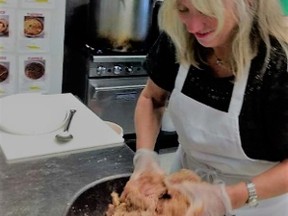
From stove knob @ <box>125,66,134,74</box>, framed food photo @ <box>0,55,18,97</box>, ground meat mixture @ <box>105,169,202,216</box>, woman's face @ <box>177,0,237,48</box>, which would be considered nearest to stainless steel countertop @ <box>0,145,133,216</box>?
ground meat mixture @ <box>105,169,202,216</box>

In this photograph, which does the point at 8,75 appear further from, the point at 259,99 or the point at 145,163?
the point at 259,99

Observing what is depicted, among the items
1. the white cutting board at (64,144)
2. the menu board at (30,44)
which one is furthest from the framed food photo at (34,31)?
the white cutting board at (64,144)

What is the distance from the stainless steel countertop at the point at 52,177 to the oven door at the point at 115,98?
1.24 metres

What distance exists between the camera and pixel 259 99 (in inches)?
39.8

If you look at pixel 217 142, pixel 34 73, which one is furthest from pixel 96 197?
pixel 34 73

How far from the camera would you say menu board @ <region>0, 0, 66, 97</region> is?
7.20 feet

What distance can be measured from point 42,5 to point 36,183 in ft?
4.70

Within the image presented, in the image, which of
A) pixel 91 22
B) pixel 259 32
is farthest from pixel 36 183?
pixel 91 22

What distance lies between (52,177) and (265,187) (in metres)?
0.52

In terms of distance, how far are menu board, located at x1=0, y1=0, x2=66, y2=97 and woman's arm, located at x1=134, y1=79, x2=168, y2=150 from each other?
1173 mm

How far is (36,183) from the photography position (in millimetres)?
1021

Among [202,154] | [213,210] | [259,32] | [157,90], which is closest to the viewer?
[213,210]

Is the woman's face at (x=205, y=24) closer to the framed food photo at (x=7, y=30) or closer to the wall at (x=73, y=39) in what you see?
the framed food photo at (x=7, y=30)

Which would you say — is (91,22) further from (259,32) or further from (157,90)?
(259,32)
